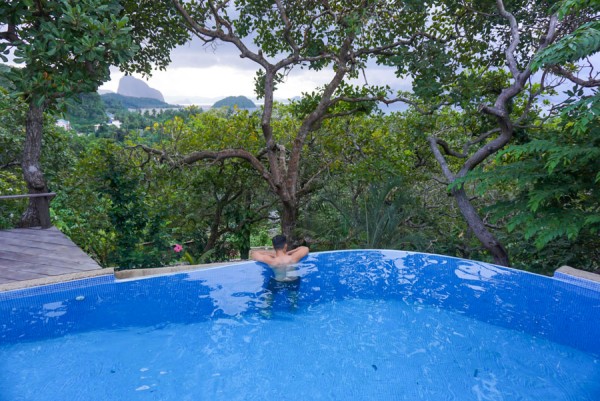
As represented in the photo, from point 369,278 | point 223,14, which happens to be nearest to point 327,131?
point 223,14

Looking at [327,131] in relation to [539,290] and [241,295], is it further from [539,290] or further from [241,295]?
[539,290]

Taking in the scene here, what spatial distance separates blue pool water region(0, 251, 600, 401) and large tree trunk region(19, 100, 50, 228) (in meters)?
2.62

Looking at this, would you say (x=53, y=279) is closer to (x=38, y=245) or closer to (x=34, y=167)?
(x=38, y=245)

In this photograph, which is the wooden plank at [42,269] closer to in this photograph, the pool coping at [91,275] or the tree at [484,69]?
the pool coping at [91,275]

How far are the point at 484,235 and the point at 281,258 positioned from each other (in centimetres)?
334

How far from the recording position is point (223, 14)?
310 inches

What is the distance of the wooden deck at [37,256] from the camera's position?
5.23 metres

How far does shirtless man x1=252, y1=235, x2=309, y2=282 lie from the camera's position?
6.05 metres

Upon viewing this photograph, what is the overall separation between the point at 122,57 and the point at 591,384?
245 inches

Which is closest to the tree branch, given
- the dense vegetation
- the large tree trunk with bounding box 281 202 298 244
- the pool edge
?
the dense vegetation

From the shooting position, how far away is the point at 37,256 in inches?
228

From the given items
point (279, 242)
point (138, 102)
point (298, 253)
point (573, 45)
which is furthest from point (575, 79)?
point (138, 102)

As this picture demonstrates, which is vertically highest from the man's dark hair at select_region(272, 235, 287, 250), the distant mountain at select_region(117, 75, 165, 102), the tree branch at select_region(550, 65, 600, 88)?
the distant mountain at select_region(117, 75, 165, 102)

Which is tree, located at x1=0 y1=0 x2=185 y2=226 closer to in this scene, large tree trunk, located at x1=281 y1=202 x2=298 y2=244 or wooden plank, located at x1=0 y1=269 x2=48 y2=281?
wooden plank, located at x1=0 y1=269 x2=48 y2=281
